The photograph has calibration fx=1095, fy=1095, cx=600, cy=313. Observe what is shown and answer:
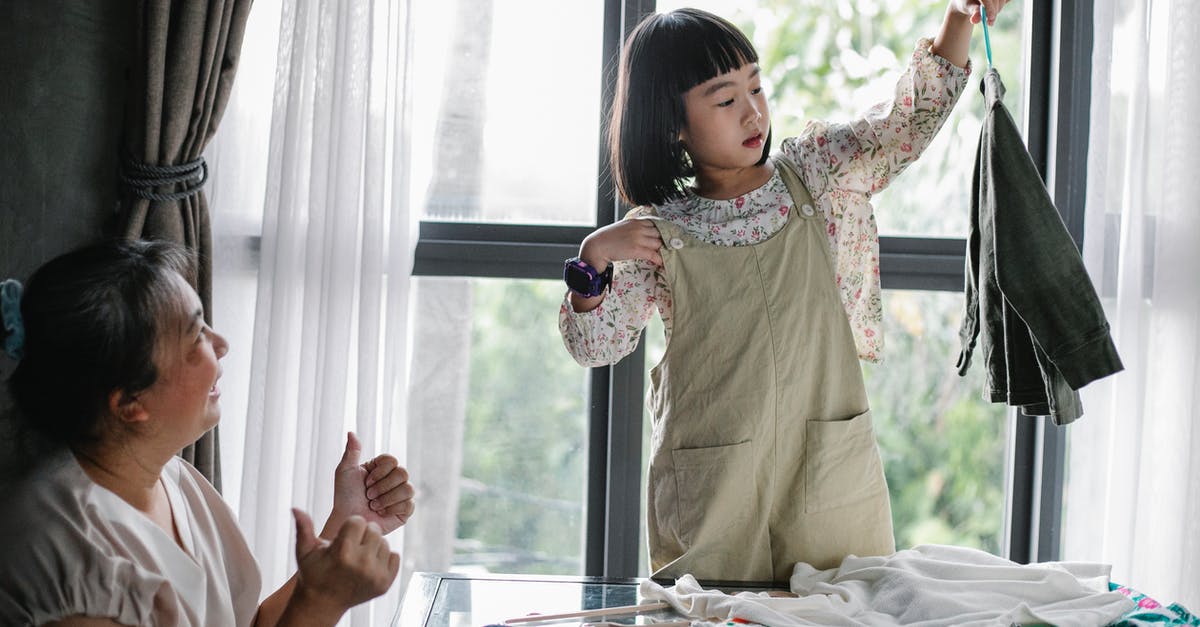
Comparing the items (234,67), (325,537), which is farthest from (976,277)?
(234,67)

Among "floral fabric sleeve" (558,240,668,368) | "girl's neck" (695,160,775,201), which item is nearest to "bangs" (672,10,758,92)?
"girl's neck" (695,160,775,201)

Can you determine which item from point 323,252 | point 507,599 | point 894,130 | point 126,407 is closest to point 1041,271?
point 894,130

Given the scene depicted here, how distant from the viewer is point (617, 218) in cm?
213

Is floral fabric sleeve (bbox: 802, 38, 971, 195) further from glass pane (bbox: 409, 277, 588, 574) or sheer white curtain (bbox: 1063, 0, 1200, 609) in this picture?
glass pane (bbox: 409, 277, 588, 574)

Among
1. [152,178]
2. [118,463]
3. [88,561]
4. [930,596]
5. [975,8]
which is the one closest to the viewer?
[88,561]

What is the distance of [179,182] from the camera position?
1.86 metres

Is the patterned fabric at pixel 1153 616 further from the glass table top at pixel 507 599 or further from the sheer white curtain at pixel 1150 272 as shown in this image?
the sheer white curtain at pixel 1150 272

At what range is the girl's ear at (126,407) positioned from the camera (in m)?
1.15

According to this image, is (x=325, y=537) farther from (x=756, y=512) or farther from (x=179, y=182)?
(x=179, y=182)

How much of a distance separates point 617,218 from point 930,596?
102cm

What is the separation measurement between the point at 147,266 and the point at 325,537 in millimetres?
428

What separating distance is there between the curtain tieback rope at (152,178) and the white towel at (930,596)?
1.03m

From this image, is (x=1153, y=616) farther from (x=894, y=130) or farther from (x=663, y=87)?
(x=663, y=87)

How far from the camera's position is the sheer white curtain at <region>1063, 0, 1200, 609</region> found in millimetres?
1966
